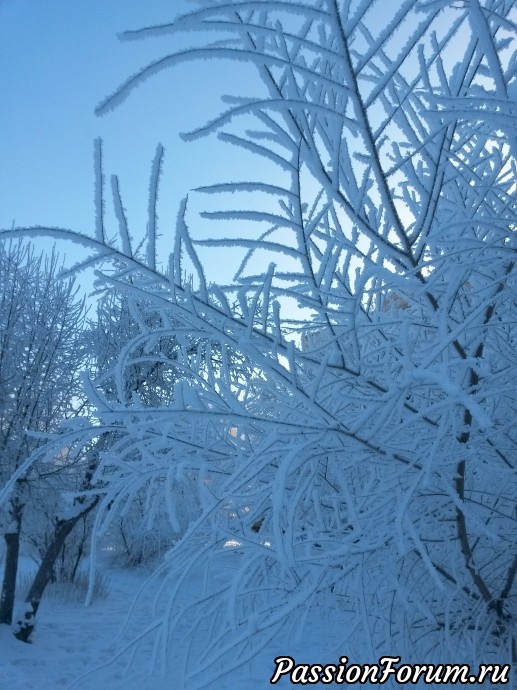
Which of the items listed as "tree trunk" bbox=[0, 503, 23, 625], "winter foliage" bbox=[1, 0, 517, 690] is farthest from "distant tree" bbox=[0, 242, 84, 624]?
"winter foliage" bbox=[1, 0, 517, 690]

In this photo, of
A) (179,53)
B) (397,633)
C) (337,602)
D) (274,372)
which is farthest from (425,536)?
(179,53)

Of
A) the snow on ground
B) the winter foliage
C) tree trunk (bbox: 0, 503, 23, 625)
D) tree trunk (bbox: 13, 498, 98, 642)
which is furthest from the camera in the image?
tree trunk (bbox: 0, 503, 23, 625)

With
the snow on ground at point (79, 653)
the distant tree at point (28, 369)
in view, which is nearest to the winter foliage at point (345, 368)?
the snow on ground at point (79, 653)

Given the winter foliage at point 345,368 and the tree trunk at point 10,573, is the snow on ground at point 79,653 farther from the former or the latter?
the winter foliage at point 345,368

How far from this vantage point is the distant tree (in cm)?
707

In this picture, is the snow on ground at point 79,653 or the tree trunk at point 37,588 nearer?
the snow on ground at point 79,653

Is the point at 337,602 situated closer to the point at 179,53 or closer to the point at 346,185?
the point at 346,185

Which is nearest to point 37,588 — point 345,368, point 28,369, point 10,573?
point 10,573

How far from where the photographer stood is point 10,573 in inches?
280

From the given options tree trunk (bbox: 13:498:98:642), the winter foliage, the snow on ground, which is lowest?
the snow on ground

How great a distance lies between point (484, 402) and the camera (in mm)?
1693

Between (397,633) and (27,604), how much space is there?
259 inches

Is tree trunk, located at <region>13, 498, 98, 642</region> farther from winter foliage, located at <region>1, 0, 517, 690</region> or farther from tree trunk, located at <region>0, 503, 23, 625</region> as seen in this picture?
winter foliage, located at <region>1, 0, 517, 690</region>

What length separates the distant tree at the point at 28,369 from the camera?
7070 millimetres
